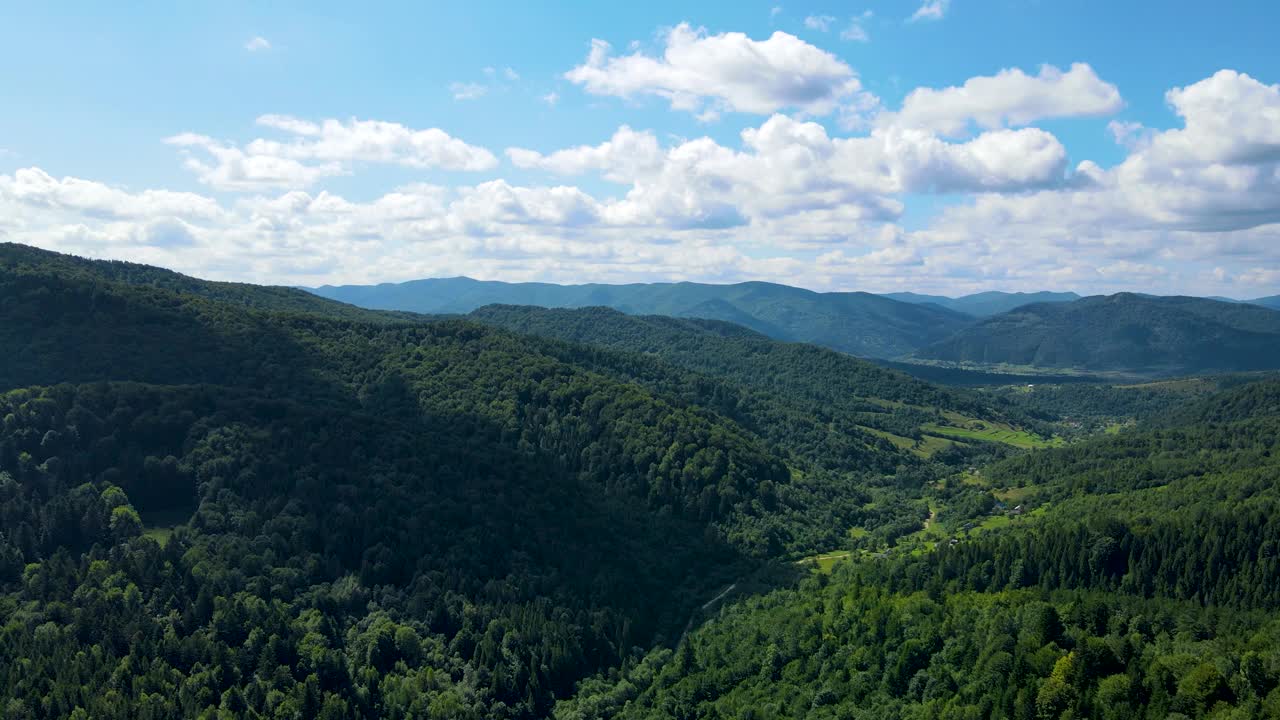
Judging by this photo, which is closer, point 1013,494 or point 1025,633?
point 1025,633

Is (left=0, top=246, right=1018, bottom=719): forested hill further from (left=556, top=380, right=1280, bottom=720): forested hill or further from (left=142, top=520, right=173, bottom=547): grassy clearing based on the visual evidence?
(left=556, top=380, right=1280, bottom=720): forested hill

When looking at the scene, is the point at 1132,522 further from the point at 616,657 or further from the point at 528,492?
the point at 528,492

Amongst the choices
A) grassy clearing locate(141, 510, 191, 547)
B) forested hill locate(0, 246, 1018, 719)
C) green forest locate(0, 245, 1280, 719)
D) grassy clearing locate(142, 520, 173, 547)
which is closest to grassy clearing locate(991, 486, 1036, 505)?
green forest locate(0, 245, 1280, 719)

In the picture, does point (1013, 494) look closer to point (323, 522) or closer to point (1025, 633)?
point (1025, 633)

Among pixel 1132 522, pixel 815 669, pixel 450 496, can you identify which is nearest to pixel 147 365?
pixel 450 496

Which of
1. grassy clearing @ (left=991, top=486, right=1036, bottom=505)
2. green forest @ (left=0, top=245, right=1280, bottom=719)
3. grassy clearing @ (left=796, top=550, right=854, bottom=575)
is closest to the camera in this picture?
green forest @ (left=0, top=245, right=1280, bottom=719)

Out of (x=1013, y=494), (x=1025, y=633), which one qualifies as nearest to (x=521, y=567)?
(x=1025, y=633)
